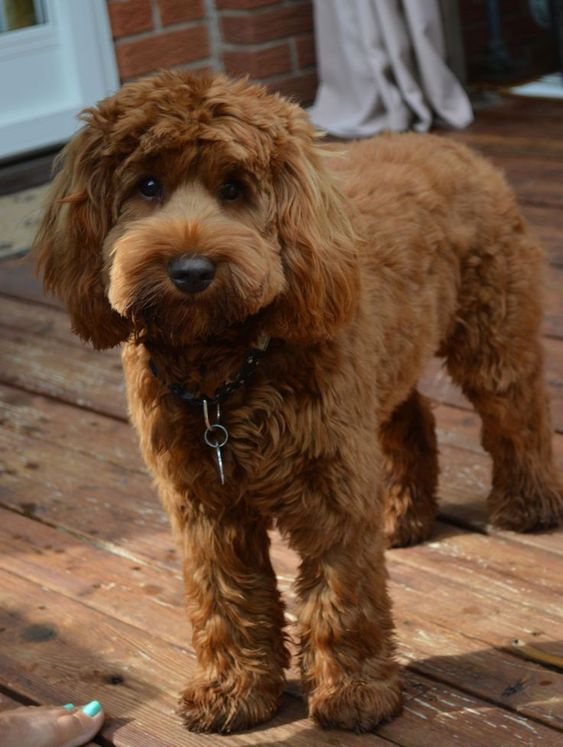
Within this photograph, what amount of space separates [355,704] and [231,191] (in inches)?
38.1

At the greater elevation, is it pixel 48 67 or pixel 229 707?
pixel 48 67

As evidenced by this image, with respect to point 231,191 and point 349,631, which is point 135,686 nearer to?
point 349,631

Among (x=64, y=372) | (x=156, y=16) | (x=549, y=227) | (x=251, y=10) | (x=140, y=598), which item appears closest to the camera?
(x=140, y=598)

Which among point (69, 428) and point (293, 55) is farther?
point (293, 55)

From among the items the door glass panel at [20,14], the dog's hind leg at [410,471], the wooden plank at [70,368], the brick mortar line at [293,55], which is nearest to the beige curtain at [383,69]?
the brick mortar line at [293,55]

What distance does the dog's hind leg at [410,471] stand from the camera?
120 inches

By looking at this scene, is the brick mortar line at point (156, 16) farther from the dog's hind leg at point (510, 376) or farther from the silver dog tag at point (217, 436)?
the silver dog tag at point (217, 436)

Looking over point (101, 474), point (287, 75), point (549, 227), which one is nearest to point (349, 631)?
point (101, 474)

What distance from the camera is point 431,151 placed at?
2852 millimetres

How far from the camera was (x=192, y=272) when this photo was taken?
200 centimetres

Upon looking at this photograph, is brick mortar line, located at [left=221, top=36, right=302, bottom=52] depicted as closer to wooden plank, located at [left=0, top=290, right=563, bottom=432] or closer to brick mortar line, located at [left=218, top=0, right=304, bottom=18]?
brick mortar line, located at [left=218, top=0, right=304, bottom=18]

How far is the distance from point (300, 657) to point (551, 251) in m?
2.47

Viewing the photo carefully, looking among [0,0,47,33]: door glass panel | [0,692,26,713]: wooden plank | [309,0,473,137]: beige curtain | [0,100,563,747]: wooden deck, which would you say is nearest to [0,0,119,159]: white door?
[0,0,47,33]: door glass panel

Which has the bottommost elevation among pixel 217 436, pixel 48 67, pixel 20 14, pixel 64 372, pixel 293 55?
pixel 64 372
